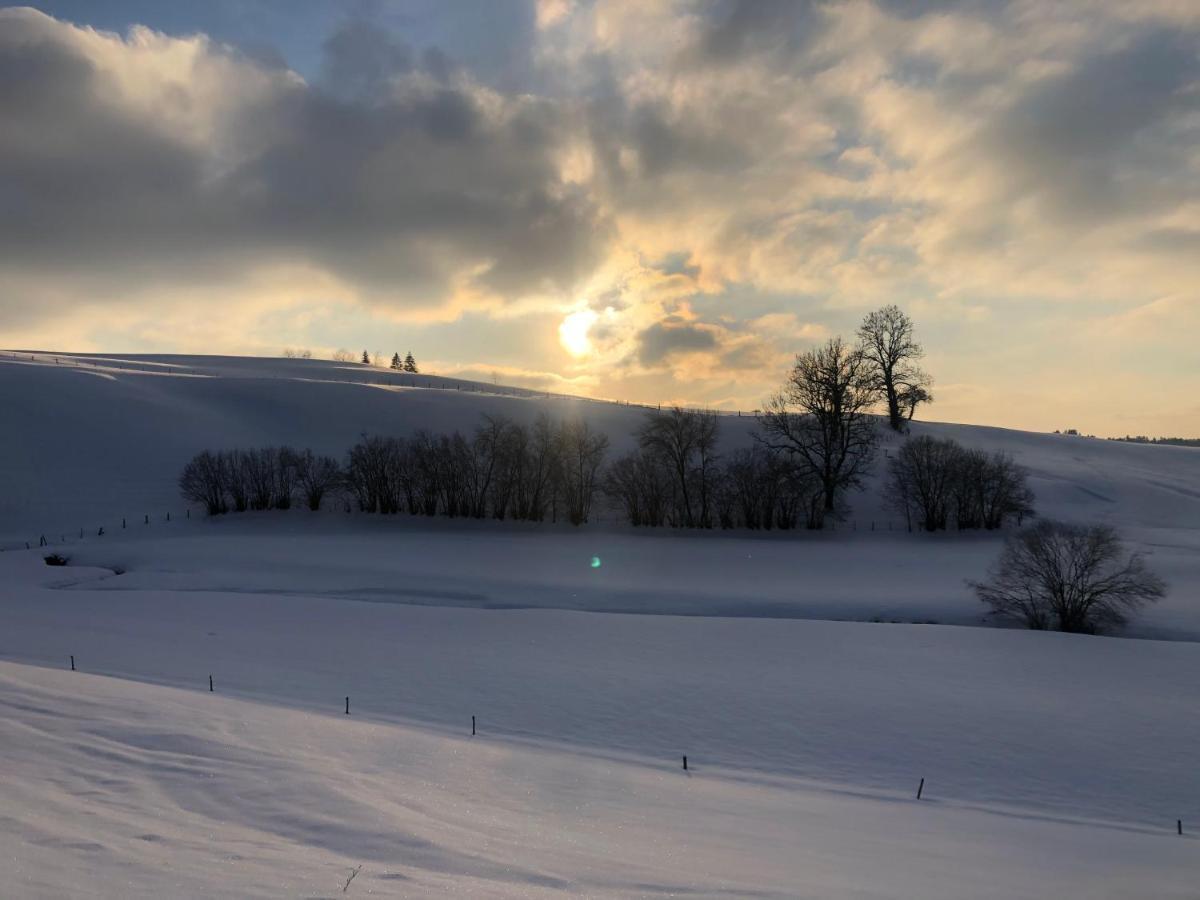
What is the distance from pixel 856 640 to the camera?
25.9m

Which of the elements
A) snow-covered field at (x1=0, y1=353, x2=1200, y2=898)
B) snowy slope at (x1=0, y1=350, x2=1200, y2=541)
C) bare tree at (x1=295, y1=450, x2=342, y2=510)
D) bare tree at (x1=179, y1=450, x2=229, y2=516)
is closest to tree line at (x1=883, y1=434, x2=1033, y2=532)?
snowy slope at (x1=0, y1=350, x2=1200, y2=541)

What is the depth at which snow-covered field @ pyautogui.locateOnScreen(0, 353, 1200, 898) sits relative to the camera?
837 centimetres

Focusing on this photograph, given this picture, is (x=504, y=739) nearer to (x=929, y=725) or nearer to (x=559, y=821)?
(x=559, y=821)

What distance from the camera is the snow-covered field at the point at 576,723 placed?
8.37 meters

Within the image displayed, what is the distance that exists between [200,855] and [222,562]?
35.5 metres

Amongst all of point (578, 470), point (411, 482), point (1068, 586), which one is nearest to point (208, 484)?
point (411, 482)

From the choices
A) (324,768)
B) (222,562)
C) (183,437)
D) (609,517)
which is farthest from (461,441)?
(324,768)

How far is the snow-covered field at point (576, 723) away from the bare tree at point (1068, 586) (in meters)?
1.47

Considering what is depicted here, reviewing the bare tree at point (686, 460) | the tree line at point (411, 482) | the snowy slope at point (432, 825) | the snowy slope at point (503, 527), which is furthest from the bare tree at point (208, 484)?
the snowy slope at point (432, 825)

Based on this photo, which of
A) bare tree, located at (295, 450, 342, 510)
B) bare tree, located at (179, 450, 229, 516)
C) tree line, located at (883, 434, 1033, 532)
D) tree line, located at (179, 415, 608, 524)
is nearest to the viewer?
tree line, located at (883, 434, 1033, 532)

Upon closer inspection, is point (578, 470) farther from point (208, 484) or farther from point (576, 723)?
point (576, 723)

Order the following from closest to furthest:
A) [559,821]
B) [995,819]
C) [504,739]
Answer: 1. [559,821]
2. [995,819]
3. [504,739]

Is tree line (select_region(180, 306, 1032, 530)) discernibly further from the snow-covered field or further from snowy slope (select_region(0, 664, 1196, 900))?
snowy slope (select_region(0, 664, 1196, 900))

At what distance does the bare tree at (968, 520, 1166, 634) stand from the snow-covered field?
1.47m
